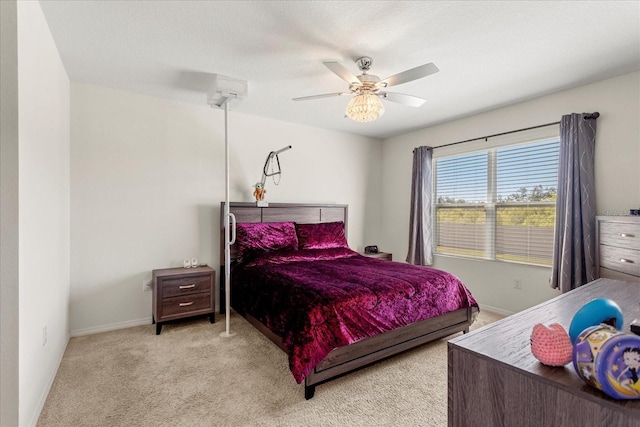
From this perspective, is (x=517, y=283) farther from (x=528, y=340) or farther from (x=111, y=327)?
(x=111, y=327)

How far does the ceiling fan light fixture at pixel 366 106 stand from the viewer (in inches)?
95.7

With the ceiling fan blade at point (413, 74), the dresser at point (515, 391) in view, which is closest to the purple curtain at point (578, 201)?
the ceiling fan blade at point (413, 74)

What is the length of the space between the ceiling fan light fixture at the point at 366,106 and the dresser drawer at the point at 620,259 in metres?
2.27

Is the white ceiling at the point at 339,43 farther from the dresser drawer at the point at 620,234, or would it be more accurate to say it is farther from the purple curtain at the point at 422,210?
the dresser drawer at the point at 620,234

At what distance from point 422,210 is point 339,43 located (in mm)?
2761

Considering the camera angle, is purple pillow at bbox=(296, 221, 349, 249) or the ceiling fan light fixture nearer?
the ceiling fan light fixture

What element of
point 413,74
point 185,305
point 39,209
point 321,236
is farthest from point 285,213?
point 39,209

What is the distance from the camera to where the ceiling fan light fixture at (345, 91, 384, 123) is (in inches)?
95.7

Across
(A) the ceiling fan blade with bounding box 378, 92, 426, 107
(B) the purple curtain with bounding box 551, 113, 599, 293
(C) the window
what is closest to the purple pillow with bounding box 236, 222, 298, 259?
(A) the ceiling fan blade with bounding box 378, 92, 426, 107

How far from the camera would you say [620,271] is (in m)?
2.51

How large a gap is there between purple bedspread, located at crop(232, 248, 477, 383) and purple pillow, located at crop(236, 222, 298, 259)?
0.64 ft

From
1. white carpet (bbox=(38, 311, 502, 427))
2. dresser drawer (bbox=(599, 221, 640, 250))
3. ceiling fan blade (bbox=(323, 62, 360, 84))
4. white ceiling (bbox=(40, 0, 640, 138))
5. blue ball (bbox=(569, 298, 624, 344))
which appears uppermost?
white ceiling (bbox=(40, 0, 640, 138))

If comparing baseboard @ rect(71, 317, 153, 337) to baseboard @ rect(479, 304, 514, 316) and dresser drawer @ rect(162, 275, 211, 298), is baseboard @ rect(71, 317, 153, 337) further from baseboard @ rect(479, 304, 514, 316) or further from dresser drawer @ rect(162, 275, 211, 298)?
baseboard @ rect(479, 304, 514, 316)
